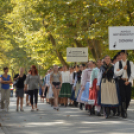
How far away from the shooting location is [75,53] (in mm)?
22438

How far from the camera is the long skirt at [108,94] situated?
1350 centimetres

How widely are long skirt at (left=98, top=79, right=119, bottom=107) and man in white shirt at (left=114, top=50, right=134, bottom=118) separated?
205mm

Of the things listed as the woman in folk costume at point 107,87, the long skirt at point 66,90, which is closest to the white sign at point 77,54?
the long skirt at point 66,90

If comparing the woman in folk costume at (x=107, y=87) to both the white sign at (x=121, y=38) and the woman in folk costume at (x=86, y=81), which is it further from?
the woman in folk costume at (x=86, y=81)

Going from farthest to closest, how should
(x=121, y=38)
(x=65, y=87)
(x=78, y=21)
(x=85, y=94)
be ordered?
1. (x=78, y=21)
2. (x=65, y=87)
3. (x=85, y=94)
4. (x=121, y=38)

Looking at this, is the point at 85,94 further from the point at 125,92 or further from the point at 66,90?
the point at 66,90

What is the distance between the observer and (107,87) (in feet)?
44.7

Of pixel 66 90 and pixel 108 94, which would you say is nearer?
pixel 108 94

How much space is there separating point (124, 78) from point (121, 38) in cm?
148

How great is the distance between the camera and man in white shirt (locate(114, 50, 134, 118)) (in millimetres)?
13445

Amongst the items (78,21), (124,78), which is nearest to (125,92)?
(124,78)

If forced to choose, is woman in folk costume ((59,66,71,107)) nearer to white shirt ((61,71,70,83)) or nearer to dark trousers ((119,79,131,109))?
white shirt ((61,71,70,83))

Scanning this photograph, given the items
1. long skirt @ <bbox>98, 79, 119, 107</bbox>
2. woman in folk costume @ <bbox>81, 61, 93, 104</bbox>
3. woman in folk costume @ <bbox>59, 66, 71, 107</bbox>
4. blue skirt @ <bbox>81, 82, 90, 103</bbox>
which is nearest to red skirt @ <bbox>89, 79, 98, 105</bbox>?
long skirt @ <bbox>98, 79, 119, 107</bbox>

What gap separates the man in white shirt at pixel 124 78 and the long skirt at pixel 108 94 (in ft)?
0.67
